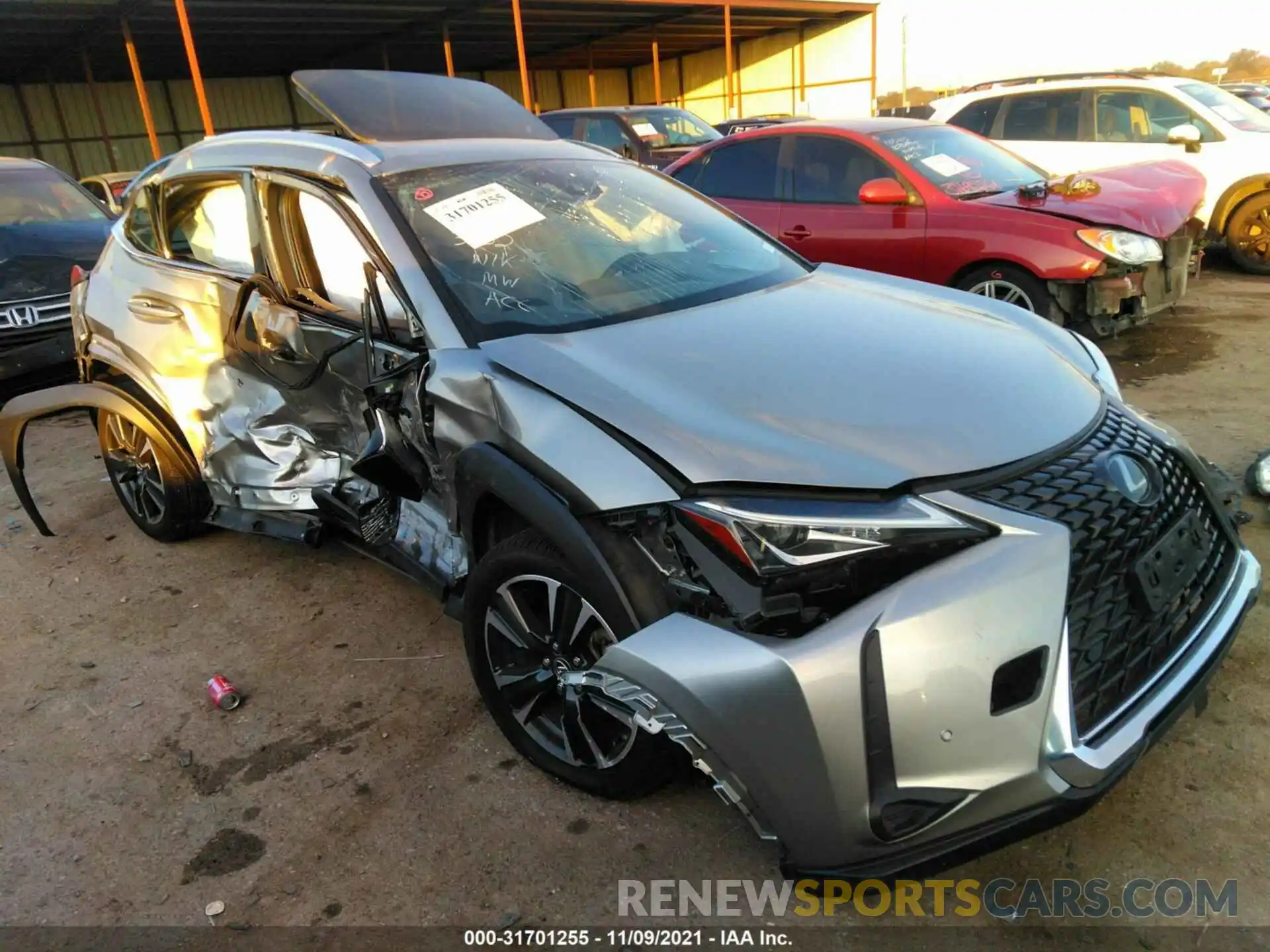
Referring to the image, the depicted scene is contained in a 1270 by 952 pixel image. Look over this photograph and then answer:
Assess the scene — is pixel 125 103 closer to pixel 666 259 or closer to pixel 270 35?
pixel 270 35

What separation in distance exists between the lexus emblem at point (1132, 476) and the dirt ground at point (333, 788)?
2.79ft

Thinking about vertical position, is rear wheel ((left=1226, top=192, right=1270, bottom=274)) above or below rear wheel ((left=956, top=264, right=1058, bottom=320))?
below

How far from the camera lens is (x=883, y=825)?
5.73ft

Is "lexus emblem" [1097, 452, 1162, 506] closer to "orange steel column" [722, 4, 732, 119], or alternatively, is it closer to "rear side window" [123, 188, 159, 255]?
"rear side window" [123, 188, 159, 255]

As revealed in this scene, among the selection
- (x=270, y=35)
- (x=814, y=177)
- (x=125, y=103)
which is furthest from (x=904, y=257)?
(x=125, y=103)

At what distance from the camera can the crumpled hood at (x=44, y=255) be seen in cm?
627

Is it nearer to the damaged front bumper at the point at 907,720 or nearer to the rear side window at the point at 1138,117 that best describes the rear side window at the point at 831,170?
the rear side window at the point at 1138,117

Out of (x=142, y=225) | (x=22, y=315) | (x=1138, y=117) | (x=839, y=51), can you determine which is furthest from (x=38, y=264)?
(x=839, y=51)

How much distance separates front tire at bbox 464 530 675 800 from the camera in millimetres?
2242

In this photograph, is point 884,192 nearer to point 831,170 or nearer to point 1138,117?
point 831,170

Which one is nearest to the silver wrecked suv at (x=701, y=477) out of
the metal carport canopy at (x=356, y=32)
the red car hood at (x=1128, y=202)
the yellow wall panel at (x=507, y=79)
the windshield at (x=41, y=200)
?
the red car hood at (x=1128, y=202)

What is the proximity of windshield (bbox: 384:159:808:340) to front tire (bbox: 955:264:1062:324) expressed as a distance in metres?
2.87

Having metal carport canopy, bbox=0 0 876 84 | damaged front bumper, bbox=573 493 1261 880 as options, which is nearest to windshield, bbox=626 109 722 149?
metal carport canopy, bbox=0 0 876 84

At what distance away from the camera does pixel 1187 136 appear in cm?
792
